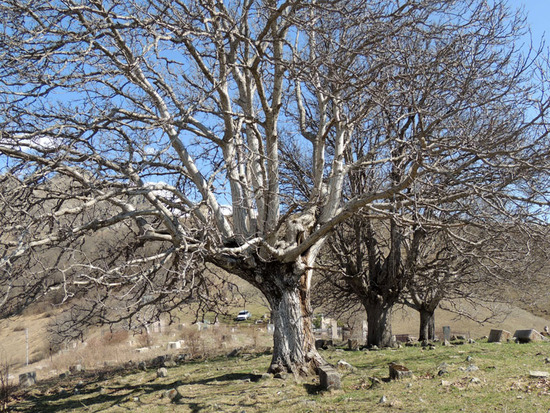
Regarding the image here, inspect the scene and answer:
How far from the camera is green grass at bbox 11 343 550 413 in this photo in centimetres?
633

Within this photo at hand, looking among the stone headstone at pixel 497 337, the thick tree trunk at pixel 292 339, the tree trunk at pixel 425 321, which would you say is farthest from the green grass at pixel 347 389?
the tree trunk at pixel 425 321

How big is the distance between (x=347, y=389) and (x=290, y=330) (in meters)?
1.59

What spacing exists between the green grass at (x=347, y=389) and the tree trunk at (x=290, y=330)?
404 millimetres

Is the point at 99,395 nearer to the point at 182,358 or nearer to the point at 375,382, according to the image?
the point at 182,358

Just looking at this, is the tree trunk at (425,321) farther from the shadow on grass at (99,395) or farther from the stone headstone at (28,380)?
the stone headstone at (28,380)

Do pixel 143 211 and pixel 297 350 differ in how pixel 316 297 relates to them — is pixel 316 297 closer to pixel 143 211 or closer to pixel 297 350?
pixel 297 350

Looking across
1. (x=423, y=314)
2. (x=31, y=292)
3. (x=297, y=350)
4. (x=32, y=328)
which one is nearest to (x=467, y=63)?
(x=297, y=350)

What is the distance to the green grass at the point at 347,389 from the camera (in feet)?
20.8

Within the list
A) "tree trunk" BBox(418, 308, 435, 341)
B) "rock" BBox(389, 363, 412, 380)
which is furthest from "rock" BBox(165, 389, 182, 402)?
"tree trunk" BBox(418, 308, 435, 341)

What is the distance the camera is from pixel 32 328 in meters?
33.1

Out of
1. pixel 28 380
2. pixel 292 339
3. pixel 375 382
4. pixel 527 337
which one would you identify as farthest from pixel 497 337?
pixel 28 380

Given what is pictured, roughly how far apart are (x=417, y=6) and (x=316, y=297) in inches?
399

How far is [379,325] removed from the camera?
13.6 meters

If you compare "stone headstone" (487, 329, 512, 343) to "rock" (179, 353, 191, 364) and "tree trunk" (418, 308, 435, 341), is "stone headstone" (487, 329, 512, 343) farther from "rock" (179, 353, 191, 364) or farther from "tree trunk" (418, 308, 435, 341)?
"rock" (179, 353, 191, 364)
